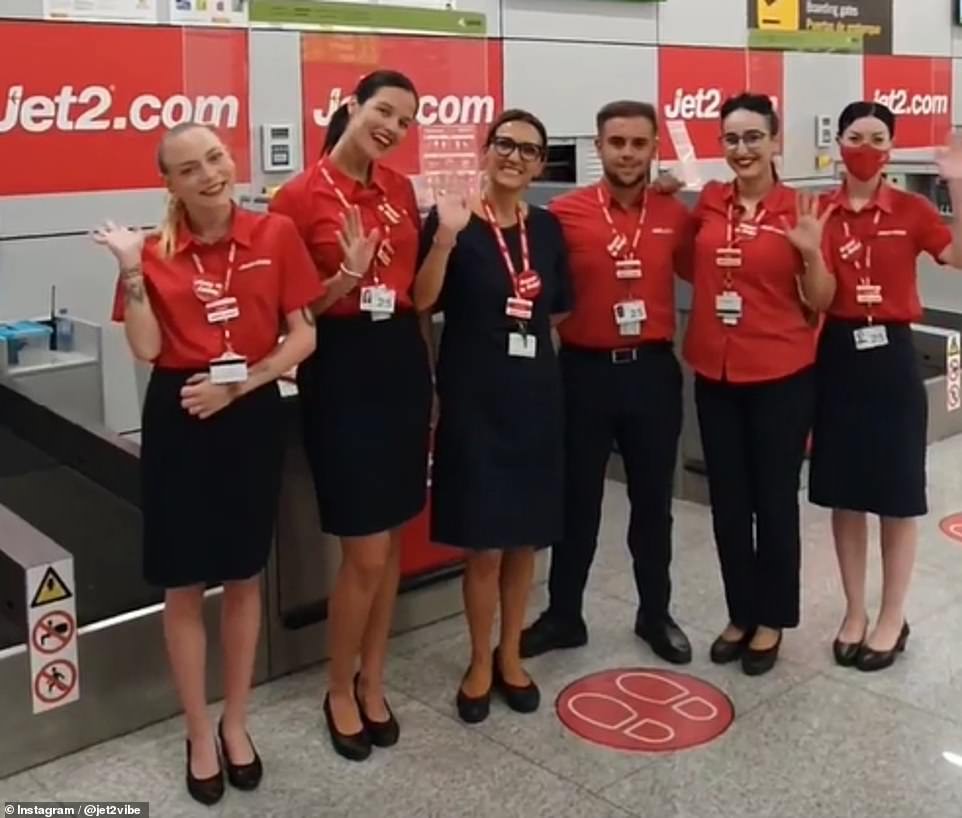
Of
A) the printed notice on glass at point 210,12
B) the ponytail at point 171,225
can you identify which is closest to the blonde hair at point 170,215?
the ponytail at point 171,225

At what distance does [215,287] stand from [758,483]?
4.71 ft

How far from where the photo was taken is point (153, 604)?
2.99 metres

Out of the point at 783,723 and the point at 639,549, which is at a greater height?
the point at 639,549

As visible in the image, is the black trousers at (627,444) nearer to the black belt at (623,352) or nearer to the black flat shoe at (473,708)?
the black belt at (623,352)

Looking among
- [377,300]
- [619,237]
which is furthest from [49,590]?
[619,237]

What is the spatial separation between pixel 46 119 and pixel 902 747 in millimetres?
3080

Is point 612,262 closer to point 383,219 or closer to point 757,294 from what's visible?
point 757,294

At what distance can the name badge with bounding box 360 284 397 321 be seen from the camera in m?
2.51

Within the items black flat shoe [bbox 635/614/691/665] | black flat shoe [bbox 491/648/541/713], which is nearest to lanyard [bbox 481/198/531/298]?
black flat shoe [bbox 491/648/541/713]

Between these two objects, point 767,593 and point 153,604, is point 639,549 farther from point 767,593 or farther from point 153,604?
point 153,604

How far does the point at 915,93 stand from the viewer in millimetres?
7691

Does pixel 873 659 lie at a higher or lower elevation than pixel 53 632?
lower

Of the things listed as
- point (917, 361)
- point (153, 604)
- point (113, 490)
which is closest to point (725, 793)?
point (917, 361)

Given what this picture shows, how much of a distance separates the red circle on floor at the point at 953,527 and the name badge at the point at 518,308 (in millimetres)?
2201
